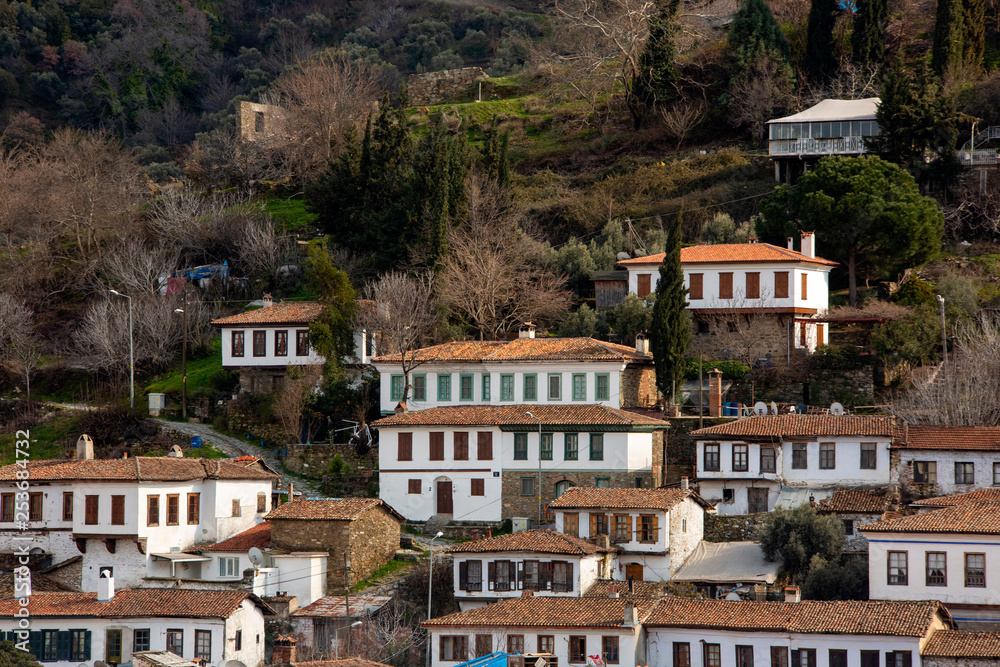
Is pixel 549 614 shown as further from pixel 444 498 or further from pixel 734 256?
pixel 734 256

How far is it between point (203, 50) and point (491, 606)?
292ft

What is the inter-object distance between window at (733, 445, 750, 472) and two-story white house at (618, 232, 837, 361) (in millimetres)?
10064

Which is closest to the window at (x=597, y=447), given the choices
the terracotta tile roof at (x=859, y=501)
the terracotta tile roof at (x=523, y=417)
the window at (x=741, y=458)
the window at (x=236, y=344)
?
the terracotta tile roof at (x=523, y=417)

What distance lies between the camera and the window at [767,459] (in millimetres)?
48250

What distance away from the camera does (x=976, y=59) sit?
76.4 meters

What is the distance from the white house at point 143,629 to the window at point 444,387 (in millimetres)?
14266

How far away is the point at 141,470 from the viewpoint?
47.5 metres

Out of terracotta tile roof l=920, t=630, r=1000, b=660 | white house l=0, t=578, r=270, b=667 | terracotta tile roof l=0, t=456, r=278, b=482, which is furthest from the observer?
terracotta tile roof l=0, t=456, r=278, b=482

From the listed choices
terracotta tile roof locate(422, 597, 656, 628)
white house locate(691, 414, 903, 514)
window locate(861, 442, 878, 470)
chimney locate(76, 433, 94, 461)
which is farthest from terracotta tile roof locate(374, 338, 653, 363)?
terracotta tile roof locate(422, 597, 656, 628)

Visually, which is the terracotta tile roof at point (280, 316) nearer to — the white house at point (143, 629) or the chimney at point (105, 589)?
the chimney at point (105, 589)

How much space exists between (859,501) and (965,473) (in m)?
3.60

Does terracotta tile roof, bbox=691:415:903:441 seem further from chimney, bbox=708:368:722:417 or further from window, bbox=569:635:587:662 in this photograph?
window, bbox=569:635:587:662

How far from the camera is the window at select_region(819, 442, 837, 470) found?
47.7m

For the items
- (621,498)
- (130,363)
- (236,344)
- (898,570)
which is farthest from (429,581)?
(130,363)
